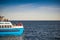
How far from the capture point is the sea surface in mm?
A: 2162

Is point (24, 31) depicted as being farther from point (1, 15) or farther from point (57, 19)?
point (57, 19)

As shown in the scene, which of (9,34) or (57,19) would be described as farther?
(57,19)

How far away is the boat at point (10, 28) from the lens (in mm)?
2084

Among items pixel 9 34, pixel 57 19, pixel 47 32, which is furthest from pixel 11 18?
pixel 57 19

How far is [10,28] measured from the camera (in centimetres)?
210

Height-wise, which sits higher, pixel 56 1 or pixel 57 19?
pixel 56 1

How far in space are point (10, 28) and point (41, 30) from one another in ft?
1.86

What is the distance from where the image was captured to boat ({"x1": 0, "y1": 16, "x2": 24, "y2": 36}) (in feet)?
6.84

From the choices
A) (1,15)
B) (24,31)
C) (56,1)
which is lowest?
(24,31)

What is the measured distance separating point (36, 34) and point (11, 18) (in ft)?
1.79

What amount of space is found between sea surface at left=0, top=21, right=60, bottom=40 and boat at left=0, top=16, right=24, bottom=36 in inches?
2.7

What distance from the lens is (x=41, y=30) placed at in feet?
7.15

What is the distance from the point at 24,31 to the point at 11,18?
0.34 metres

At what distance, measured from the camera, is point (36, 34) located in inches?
85.5
